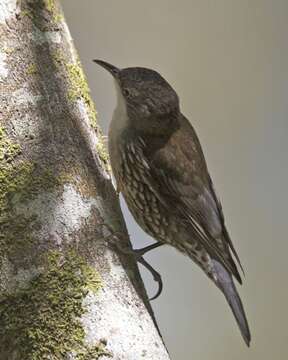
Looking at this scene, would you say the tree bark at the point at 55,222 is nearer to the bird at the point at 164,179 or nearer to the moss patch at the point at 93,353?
the moss patch at the point at 93,353

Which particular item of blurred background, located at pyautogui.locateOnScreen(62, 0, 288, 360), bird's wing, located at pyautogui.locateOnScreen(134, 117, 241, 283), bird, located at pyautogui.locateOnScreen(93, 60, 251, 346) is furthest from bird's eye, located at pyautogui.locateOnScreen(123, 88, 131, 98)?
blurred background, located at pyautogui.locateOnScreen(62, 0, 288, 360)

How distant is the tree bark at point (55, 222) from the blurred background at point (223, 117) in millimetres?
1945

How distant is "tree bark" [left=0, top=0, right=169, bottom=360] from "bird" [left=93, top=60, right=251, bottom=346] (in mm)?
477

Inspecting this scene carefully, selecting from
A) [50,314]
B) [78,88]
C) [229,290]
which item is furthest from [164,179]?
[50,314]

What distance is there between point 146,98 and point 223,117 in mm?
1616

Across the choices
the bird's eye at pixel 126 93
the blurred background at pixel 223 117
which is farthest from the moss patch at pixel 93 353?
the blurred background at pixel 223 117

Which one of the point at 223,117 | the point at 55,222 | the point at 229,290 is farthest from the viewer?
the point at 223,117

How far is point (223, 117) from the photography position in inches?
188

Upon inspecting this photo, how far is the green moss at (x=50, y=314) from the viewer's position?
2035 mm

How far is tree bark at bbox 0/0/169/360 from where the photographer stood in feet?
6.80

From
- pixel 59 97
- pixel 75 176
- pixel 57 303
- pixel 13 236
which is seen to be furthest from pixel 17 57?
pixel 57 303

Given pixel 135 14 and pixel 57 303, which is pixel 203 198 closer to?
pixel 57 303

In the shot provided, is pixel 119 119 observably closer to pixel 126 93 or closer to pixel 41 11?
pixel 126 93

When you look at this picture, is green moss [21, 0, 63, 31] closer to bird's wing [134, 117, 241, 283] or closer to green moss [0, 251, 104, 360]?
bird's wing [134, 117, 241, 283]
